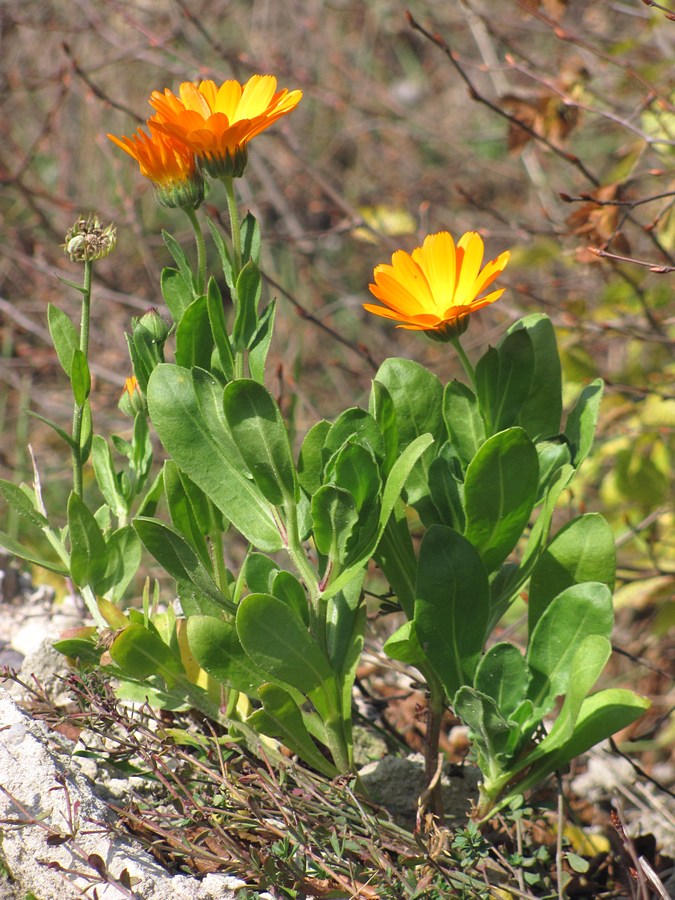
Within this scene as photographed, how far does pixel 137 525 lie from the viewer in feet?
4.56

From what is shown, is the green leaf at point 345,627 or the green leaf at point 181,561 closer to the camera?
the green leaf at point 181,561

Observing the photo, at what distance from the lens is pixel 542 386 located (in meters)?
1.64

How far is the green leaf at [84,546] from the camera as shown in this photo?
156 centimetres

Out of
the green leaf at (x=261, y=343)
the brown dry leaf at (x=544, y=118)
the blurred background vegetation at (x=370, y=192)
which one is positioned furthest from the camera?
the blurred background vegetation at (x=370, y=192)

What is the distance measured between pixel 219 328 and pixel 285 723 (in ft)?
2.06

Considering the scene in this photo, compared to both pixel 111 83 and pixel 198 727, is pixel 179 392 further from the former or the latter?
pixel 111 83

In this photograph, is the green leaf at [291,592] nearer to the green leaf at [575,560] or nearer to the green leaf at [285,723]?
the green leaf at [285,723]

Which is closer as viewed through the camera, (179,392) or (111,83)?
(179,392)

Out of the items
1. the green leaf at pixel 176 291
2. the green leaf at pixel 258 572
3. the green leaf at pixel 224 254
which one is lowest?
the green leaf at pixel 258 572

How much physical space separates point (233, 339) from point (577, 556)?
0.67 m

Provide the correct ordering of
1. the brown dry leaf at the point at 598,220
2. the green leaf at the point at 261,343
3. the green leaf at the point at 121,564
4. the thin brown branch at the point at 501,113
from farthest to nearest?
the thin brown branch at the point at 501,113
the brown dry leaf at the point at 598,220
the green leaf at the point at 121,564
the green leaf at the point at 261,343

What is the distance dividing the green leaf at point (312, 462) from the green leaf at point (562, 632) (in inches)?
16.9

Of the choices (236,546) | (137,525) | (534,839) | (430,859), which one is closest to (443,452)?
(137,525)

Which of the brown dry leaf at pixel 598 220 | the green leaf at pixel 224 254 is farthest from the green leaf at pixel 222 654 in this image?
the brown dry leaf at pixel 598 220
